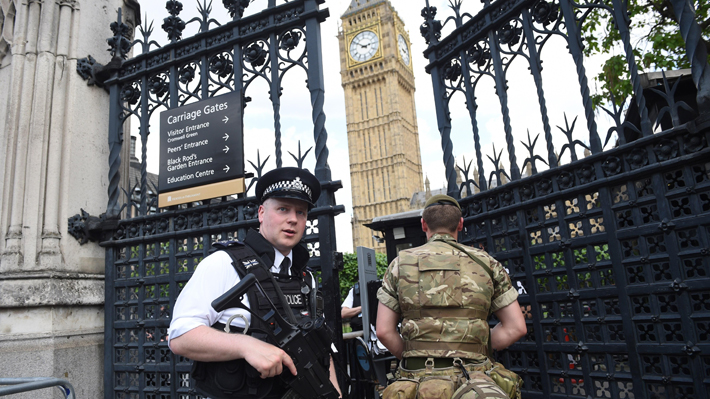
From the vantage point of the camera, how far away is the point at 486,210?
475 cm

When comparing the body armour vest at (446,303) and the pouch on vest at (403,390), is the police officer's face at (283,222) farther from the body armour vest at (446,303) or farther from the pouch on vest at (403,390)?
the pouch on vest at (403,390)

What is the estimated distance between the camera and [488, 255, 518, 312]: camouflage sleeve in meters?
2.90

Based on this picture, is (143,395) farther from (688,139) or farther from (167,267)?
(688,139)

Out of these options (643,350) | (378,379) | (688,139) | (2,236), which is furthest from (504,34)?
(2,236)

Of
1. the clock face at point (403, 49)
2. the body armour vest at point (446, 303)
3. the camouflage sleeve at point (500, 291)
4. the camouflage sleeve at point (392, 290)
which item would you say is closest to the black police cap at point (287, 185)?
the camouflage sleeve at point (392, 290)

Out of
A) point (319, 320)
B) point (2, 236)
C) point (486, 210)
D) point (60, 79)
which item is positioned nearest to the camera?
point (319, 320)

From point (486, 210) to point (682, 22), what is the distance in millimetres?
2309

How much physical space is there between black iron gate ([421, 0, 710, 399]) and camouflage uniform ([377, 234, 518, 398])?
1348 millimetres

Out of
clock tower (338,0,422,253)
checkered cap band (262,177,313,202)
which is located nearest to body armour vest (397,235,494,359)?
checkered cap band (262,177,313,202)

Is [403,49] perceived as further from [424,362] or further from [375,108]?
[424,362]

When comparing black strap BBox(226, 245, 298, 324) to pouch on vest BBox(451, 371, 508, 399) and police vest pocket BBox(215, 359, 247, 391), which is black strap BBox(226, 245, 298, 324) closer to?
police vest pocket BBox(215, 359, 247, 391)

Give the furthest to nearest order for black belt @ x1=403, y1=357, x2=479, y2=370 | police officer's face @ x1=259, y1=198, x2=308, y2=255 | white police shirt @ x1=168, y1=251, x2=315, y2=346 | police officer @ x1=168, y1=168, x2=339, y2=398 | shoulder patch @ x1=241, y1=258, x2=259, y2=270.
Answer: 1. black belt @ x1=403, y1=357, x2=479, y2=370
2. police officer's face @ x1=259, y1=198, x2=308, y2=255
3. shoulder patch @ x1=241, y1=258, x2=259, y2=270
4. white police shirt @ x1=168, y1=251, x2=315, y2=346
5. police officer @ x1=168, y1=168, x2=339, y2=398

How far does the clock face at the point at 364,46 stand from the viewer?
69.1 m

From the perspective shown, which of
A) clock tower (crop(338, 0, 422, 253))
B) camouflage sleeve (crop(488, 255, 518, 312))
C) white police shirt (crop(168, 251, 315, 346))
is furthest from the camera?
clock tower (crop(338, 0, 422, 253))
